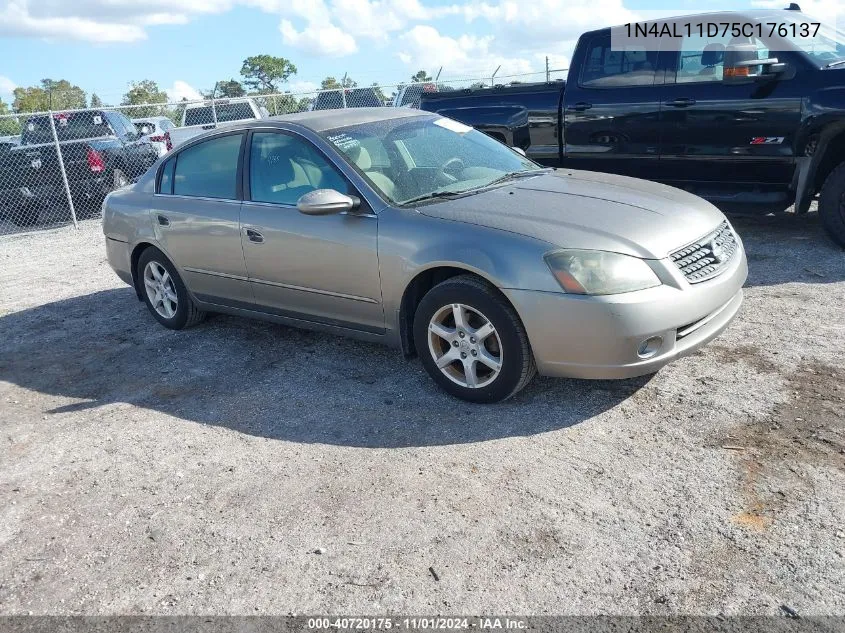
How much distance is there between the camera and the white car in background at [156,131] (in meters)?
14.3

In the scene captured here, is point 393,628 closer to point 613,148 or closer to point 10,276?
point 613,148

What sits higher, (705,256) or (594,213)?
(594,213)

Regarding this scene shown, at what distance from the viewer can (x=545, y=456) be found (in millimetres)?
3611

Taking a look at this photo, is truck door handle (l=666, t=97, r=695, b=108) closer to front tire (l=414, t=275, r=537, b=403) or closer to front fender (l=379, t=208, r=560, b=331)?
front fender (l=379, t=208, r=560, b=331)

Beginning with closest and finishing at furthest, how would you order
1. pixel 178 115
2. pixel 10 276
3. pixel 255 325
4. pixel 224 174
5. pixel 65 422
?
1. pixel 65 422
2. pixel 224 174
3. pixel 255 325
4. pixel 10 276
5. pixel 178 115

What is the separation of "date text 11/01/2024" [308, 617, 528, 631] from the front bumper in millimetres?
1531

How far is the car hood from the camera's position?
3.84 meters

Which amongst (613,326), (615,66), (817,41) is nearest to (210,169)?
(613,326)

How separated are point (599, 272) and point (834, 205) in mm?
3706

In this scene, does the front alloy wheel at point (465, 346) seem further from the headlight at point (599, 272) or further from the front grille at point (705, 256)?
the front grille at point (705, 256)

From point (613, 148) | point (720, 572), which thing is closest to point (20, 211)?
point (613, 148)

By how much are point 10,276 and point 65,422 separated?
529 cm

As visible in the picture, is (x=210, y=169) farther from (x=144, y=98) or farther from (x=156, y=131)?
(x=144, y=98)

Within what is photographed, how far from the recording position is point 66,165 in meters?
12.4
